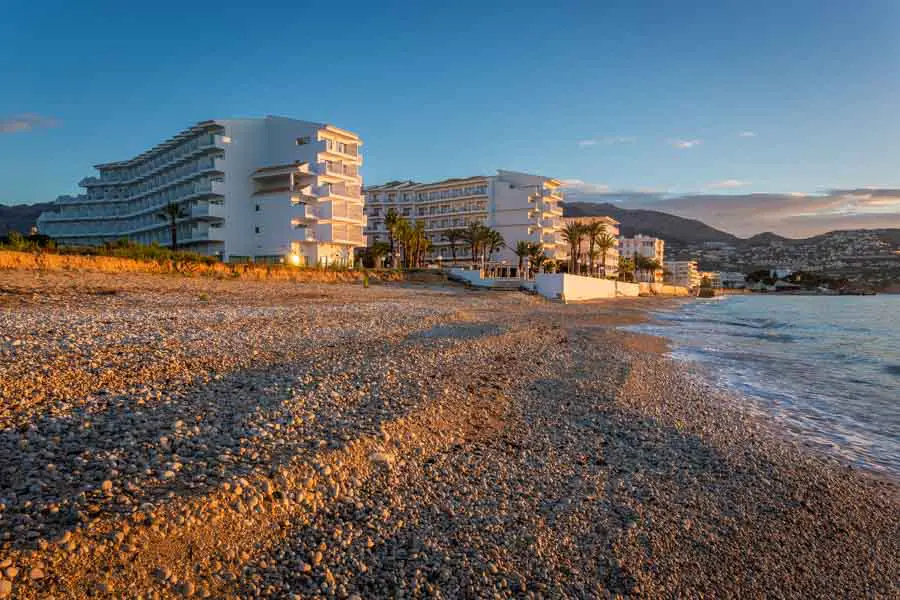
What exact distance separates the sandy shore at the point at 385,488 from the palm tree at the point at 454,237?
81398 millimetres

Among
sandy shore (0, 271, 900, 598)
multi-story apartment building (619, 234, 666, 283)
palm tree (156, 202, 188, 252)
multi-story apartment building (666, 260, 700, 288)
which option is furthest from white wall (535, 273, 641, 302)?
multi-story apartment building (666, 260, 700, 288)

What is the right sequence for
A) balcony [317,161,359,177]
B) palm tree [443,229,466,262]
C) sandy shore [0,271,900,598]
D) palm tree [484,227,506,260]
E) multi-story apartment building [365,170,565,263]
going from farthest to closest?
1. multi-story apartment building [365,170,565,263]
2. palm tree [443,229,466,262]
3. palm tree [484,227,506,260]
4. balcony [317,161,359,177]
5. sandy shore [0,271,900,598]

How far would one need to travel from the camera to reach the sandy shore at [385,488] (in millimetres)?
4176

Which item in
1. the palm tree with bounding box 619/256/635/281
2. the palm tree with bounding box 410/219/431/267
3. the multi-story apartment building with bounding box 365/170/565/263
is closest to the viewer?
the palm tree with bounding box 410/219/431/267

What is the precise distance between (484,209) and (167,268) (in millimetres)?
73407

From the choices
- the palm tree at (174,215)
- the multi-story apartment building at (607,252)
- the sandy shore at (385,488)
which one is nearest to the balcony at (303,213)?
the palm tree at (174,215)

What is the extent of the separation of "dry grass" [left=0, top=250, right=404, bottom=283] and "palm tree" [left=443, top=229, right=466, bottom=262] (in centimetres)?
4450

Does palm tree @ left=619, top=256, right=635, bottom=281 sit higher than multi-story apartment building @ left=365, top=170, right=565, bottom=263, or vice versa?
multi-story apartment building @ left=365, top=170, right=565, bottom=263

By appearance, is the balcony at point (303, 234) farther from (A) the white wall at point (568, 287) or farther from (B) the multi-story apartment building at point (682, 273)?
(B) the multi-story apartment building at point (682, 273)

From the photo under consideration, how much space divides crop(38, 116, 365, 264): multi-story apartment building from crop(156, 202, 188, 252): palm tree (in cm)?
47

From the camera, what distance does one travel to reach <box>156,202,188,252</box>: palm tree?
6175 centimetres

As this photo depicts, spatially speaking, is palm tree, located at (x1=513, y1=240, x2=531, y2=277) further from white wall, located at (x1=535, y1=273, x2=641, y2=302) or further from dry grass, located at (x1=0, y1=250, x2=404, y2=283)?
dry grass, located at (x1=0, y1=250, x2=404, y2=283)

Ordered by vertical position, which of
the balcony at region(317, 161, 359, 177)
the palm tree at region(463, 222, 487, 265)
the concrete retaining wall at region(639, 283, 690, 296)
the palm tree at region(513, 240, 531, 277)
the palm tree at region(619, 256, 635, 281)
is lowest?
the concrete retaining wall at region(639, 283, 690, 296)

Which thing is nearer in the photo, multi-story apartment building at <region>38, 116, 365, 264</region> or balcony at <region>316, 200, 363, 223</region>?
multi-story apartment building at <region>38, 116, 365, 264</region>
